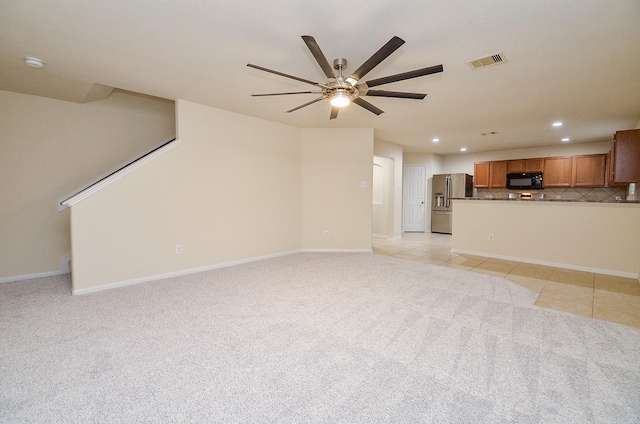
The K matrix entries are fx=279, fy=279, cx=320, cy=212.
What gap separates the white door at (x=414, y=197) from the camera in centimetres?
Result: 866

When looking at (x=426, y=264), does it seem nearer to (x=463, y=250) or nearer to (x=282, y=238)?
(x=463, y=250)

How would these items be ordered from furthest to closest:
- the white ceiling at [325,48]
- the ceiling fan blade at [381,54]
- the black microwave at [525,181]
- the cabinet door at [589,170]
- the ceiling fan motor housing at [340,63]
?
the black microwave at [525,181], the cabinet door at [589,170], the ceiling fan motor housing at [340,63], the white ceiling at [325,48], the ceiling fan blade at [381,54]

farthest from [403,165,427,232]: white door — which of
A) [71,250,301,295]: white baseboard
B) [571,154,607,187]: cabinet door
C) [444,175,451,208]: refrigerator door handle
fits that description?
[71,250,301,295]: white baseboard

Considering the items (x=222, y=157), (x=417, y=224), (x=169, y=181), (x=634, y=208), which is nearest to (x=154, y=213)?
(x=169, y=181)

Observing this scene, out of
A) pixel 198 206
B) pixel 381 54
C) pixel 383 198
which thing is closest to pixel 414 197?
pixel 383 198

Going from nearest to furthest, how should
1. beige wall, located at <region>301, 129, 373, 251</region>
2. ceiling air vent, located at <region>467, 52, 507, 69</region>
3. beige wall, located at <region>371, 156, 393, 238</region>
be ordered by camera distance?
ceiling air vent, located at <region>467, 52, 507, 69</region>
beige wall, located at <region>301, 129, 373, 251</region>
beige wall, located at <region>371, 156, 393, 238</region>

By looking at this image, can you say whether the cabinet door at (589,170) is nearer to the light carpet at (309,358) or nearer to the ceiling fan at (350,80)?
the light carpet at (309,358)

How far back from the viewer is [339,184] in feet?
18.2

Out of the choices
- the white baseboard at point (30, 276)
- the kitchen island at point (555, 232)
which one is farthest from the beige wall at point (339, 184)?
the white baseboard at point (30, 276)

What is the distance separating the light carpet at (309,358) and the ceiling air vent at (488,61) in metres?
2.46

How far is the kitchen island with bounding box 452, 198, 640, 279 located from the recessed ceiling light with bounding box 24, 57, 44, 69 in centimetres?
658

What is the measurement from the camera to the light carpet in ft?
4.82

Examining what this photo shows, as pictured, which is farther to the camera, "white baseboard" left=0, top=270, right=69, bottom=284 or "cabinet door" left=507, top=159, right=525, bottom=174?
"cabinet door" left=507, top=159, right=525, bottom=174

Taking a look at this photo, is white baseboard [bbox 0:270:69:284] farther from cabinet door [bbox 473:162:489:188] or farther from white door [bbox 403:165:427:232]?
cabinet door [bbox 473:162:489:188]
